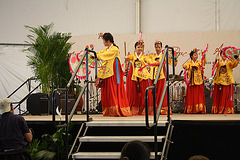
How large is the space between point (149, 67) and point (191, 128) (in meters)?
2.01

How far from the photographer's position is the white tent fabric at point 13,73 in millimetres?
10070

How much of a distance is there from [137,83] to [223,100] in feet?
6.78

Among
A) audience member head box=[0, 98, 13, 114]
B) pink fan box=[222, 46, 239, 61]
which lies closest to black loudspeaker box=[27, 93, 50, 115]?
audience member head box=[0, 98, 13, 114]

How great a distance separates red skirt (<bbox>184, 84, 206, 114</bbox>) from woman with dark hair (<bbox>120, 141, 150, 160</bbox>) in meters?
5.55

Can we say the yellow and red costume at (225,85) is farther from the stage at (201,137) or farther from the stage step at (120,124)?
the stage step at (120,124)

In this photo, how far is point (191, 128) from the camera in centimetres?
471

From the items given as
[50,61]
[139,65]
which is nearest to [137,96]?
[139,65]

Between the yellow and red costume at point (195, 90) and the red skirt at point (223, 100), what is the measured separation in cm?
29

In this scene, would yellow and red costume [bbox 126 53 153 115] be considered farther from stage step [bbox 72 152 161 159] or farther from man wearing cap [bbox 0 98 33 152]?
man wearing cap [bbox 0 98 33 152]

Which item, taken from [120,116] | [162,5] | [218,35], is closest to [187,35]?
[218,35]

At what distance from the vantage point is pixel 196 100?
24.1ft

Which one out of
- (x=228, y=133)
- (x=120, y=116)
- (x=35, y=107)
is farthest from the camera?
(x=35, y=107)

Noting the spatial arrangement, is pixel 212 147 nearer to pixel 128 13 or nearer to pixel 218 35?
pixel 218 35

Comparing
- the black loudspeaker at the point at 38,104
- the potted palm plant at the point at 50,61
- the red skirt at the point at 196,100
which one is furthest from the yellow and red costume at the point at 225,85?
the black loudspeaker at the point at 38,104
